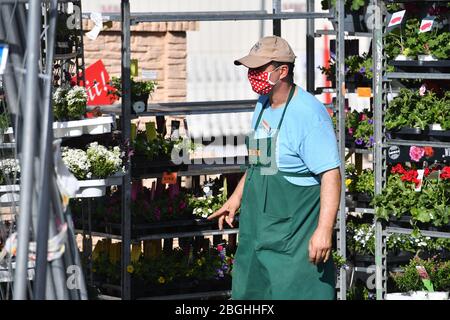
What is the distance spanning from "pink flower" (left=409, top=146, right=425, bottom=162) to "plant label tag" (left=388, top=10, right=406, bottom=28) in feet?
2.48

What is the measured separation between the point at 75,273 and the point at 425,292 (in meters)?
3.85

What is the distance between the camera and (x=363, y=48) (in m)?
13.4

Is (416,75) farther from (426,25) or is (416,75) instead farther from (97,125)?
(97,125)

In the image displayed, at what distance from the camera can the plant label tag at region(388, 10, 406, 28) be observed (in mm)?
7258

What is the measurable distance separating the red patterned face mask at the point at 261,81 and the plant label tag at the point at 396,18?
201 cm

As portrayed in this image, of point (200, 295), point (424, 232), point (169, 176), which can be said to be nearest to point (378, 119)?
point (424, 232)

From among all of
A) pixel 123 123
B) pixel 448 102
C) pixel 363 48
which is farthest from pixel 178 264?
pixel 363 48

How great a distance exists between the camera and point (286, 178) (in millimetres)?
5453

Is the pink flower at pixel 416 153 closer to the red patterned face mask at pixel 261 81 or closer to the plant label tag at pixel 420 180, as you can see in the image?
the plant label tag at pixel 420 180

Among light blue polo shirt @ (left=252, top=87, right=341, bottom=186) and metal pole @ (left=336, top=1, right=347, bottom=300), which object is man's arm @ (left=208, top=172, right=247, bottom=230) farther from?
metal pole @ (left=336, top=1, right=347, bottom=300)

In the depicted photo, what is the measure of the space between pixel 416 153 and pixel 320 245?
90.5 inches

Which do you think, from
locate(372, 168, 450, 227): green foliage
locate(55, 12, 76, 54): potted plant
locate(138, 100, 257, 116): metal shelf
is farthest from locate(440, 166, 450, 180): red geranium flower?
locate(55, 12, 76, 54): potted plant
